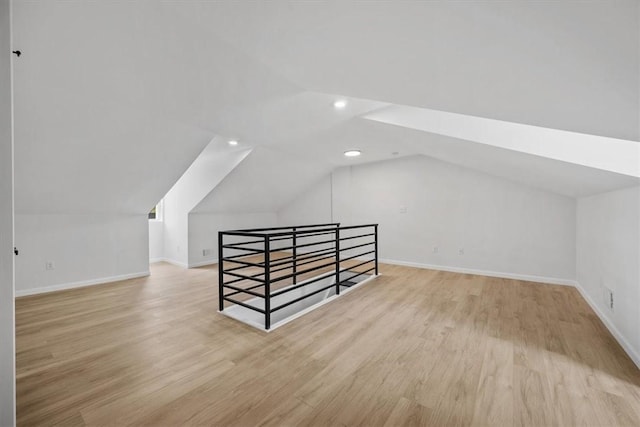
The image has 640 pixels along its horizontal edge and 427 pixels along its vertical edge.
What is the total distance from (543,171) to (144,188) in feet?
16.4

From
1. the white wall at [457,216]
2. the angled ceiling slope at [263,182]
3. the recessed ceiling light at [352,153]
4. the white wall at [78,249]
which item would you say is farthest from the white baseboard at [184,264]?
the recessed ceiling light at [352,153]

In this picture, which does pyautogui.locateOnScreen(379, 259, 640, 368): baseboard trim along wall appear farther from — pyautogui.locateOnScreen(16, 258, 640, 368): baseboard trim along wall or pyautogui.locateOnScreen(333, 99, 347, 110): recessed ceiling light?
pyautogui.locateOnScreen(333, 99, 347, 110): recessed ceiling light

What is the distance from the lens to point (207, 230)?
209 inches

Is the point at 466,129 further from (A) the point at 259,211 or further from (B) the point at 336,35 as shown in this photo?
(A) the point at 259,211

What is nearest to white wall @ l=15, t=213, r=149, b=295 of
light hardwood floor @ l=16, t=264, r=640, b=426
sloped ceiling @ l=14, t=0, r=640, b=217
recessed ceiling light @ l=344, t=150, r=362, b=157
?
sloped ceiling @ l=14, t=0, r=640, b=217

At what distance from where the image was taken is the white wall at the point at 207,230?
5.05 meters

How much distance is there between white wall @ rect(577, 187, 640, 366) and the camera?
1.92 meters

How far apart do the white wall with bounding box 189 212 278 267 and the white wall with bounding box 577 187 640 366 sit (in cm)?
574

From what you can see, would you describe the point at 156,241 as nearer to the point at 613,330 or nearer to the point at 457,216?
the point at 457,216

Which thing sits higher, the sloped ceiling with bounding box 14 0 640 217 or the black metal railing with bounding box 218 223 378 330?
the sloped ceiling with bounding box 14 0 640 217

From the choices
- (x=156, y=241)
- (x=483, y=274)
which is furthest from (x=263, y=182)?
(x=483, y=274)

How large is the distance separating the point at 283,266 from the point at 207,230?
1.82 meters

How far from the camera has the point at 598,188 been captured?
2475mm

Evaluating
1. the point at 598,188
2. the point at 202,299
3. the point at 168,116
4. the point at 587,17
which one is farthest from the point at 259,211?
the point at 587,17
